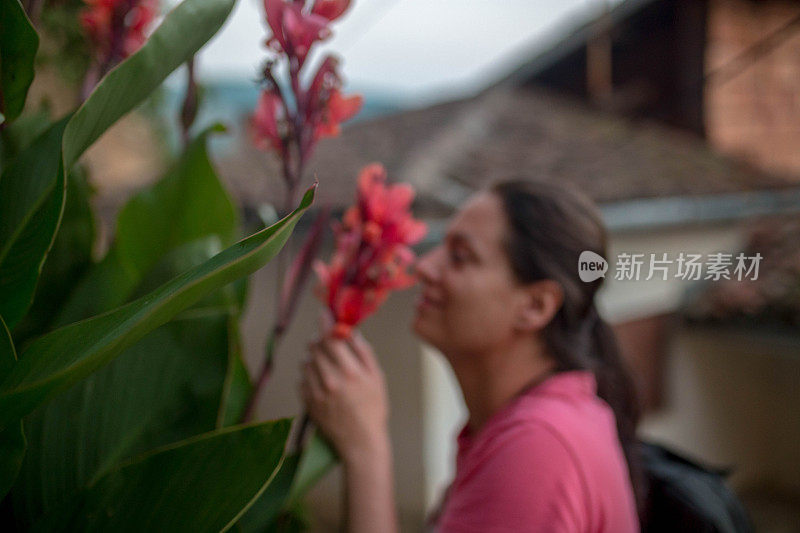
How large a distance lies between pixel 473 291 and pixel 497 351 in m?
0.06

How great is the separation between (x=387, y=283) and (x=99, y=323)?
31cm

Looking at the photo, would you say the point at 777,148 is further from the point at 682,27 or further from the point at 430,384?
the point at 430,384

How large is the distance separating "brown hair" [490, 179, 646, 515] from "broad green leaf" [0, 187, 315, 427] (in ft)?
1.15

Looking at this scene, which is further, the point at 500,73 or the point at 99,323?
the point at 500,73

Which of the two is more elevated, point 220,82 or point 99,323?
point 99,323

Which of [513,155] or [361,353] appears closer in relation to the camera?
[361,353]

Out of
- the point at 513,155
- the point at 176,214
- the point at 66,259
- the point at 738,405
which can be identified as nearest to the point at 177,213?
the point at 176,214

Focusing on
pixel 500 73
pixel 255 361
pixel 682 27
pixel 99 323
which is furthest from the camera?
pixel 500 73

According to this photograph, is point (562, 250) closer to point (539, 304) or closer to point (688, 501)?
point (539, 304)

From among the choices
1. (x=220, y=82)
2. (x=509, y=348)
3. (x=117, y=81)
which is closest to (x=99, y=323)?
(x=117, y=81)

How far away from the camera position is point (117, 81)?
13.4 inches

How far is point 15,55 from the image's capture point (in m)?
0.38

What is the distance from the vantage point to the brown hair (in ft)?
1.95

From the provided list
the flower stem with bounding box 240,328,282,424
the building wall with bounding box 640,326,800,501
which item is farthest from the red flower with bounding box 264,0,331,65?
the building wall with bounding box 640,326,800,501
